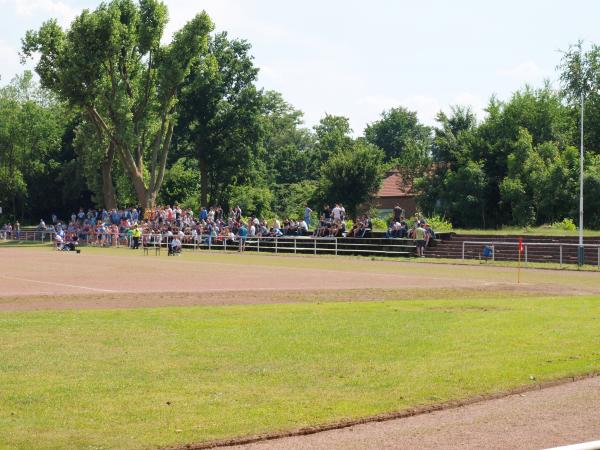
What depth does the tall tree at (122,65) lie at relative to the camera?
58.0 metres

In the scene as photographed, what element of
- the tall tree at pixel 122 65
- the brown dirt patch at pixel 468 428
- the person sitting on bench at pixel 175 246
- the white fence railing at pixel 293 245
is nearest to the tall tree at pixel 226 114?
the tall tree at pixel 122 65

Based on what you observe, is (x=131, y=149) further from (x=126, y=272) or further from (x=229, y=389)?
(x=229, y=389)

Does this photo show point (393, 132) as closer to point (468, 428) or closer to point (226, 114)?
point (226, 114)

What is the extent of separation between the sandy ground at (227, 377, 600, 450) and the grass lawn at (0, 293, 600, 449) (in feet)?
→ 1.30

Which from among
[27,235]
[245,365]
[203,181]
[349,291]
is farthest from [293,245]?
[245,365]

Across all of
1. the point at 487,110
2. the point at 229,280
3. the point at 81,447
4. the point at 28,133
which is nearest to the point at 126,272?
the point at 229,280

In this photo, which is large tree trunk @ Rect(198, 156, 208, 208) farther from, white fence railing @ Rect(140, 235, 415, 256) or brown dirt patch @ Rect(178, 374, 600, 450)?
brown dirt patch @ Rect(178, 374, 600, 450)

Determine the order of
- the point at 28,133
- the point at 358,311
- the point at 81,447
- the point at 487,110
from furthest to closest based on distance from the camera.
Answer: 1. the point at 28,133
2. the point at 487,110
3. the point at 358,311
4. the point at 81,447

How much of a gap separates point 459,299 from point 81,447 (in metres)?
14.2

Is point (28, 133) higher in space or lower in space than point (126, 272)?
higher

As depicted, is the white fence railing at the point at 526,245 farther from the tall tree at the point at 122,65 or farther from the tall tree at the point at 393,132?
the tall tree at the point at 393,132

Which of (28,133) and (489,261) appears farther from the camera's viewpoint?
(28,133)

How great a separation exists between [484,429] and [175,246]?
38.3 meters

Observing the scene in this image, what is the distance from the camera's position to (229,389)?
966 centimetres
